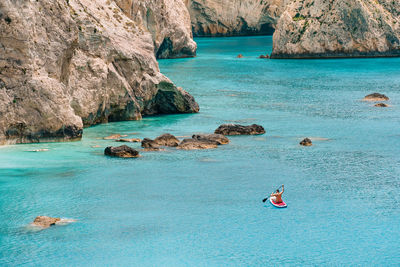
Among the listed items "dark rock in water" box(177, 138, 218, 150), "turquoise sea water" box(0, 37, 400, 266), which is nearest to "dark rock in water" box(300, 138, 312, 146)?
"turquoise sea water" box(0, 37, 400, 266)

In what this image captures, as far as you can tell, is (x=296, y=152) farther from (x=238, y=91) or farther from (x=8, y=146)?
(x=238, y=91)

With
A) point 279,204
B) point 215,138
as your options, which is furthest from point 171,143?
point 279,204

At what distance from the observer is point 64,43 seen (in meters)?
43.8

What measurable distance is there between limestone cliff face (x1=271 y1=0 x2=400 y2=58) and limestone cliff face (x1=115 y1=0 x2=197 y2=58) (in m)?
19.9

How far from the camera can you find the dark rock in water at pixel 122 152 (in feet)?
129

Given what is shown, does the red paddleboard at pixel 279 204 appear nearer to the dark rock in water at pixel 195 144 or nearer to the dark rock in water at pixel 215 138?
the dark rock in water at pixel 195 144

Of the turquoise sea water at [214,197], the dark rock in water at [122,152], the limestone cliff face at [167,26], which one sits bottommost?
the turquoise sea water at [214,197]

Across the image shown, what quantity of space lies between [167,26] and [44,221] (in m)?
101

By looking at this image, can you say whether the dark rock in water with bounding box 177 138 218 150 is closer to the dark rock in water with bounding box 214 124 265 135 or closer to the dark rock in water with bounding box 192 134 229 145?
the dark rock in water with bounding box 192 134 229 145

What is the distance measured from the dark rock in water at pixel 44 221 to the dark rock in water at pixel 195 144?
14.6 m

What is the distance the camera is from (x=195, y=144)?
138 ft

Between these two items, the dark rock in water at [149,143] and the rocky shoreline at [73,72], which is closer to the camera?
the rocky shoreline at [73,72]

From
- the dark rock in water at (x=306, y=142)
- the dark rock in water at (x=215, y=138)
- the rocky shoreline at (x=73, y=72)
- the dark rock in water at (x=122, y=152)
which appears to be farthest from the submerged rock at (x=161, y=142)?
the dark rock in water at (x=306, y=142)

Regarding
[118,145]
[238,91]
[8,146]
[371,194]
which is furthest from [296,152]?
[238,91]
